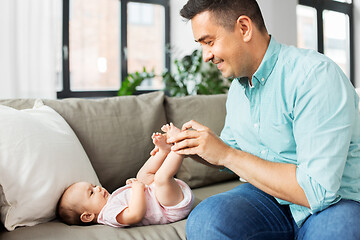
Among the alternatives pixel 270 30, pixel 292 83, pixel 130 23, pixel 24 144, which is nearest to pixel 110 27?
pixel 130 23

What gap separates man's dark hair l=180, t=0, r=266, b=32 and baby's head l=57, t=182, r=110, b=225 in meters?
0.76

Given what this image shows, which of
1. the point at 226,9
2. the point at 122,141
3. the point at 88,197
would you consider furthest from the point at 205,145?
the point at 122,141

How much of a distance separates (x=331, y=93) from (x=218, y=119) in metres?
1.07

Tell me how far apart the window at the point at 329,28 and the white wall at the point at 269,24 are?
0.87m

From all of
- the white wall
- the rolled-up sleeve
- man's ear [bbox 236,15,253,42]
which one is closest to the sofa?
the rolled-up sleeve

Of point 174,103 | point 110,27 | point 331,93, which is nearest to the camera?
point 331,93

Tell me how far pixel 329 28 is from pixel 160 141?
4920mm

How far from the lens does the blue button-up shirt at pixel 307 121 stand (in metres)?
1.04

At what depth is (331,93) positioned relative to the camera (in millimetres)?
1052

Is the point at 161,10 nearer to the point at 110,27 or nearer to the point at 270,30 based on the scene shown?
the point at 110,27

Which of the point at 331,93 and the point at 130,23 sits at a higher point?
the point at 130,23

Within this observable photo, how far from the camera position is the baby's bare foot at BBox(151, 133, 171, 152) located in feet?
4.81

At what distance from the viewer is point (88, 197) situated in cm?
148

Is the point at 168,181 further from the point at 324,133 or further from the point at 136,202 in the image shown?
the point at 324,133
